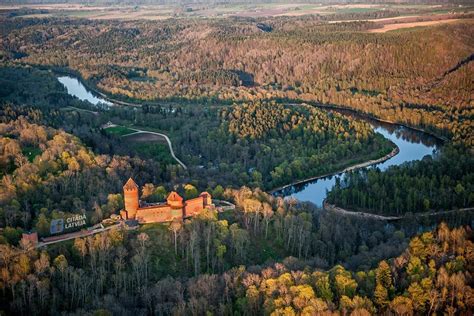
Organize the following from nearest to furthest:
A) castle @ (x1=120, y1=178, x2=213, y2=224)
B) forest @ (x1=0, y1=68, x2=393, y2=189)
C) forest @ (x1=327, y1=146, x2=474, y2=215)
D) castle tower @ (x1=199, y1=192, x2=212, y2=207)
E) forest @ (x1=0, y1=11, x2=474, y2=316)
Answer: forest @ (x1=0, y1=11, x2=474, y2=316)
castle @ (x1=120, y1=178, x2=213, y2=224)
castle tower @ (x1=199, y1=192, x2=212, y2=207)
forest @ (x1=327, y1=146, x2=474, y2=215)
forest @ (x1=0, y1=68, x2=393, y2=189)

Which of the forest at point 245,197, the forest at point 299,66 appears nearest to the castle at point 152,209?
the forest at point 245,197

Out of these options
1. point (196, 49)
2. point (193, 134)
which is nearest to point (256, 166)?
point (193, 134)

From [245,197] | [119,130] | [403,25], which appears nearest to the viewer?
[245,197]

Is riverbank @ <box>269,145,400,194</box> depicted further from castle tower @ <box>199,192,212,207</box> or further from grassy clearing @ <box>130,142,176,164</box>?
castle tower @ <box>199,192,212,207</box>

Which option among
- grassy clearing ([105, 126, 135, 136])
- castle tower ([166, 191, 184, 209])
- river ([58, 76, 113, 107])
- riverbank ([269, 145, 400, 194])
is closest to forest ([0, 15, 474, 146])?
river ([58, 76, 113, 107])

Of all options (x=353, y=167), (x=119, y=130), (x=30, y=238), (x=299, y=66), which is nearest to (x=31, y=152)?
(x=30, y=238)

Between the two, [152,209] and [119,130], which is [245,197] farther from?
[119,130]

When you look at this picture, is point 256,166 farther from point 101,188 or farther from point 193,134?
point 101,188

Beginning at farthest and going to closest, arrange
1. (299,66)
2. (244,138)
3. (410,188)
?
(299,66)
(244,138)
(410,188)
